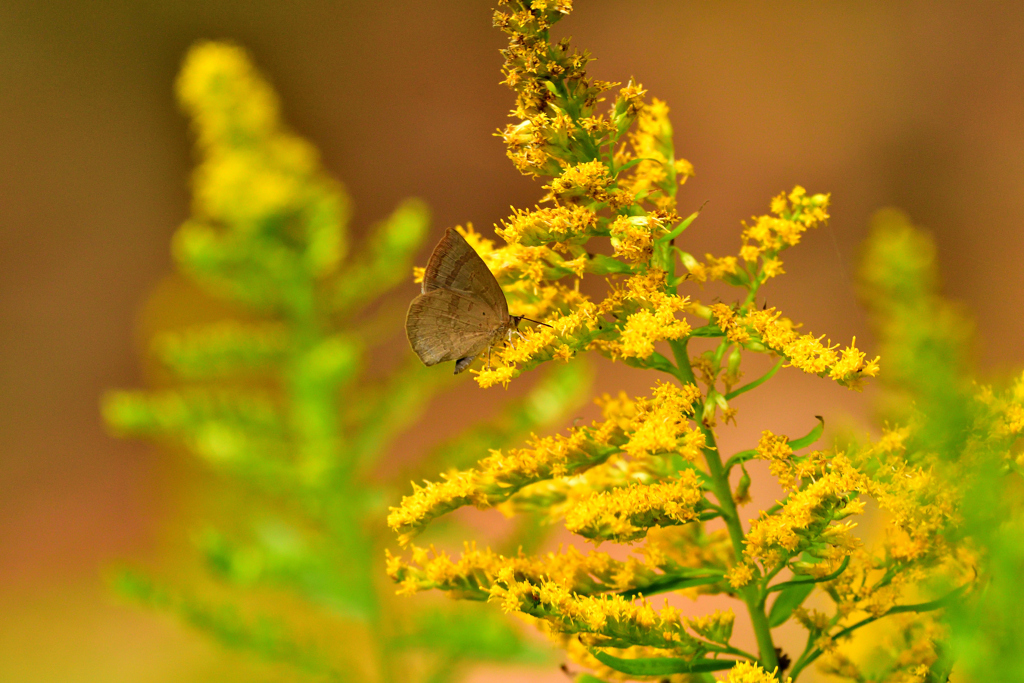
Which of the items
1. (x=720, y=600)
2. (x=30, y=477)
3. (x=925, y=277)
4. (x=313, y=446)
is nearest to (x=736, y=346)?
(x=925, y=277)

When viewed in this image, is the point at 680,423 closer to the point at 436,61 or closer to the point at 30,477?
the point at 436,61

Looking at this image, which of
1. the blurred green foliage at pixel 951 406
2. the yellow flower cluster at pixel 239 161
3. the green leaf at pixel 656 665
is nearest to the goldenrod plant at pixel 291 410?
the yellow flower cluster at pixel 239 161

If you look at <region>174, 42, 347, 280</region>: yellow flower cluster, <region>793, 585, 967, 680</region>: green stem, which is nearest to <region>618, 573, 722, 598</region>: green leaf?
<region>793, 585, 967, 680</region>: green stem

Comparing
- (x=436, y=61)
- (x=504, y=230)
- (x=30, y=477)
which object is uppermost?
(x=436, y=61)

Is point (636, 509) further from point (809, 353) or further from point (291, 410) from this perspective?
point (291, 410)

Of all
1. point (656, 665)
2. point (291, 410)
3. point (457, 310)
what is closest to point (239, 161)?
point (291, 410)

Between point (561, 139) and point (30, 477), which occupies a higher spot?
point (30, 477)

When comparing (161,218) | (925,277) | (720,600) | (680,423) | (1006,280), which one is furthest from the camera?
(161,218)
